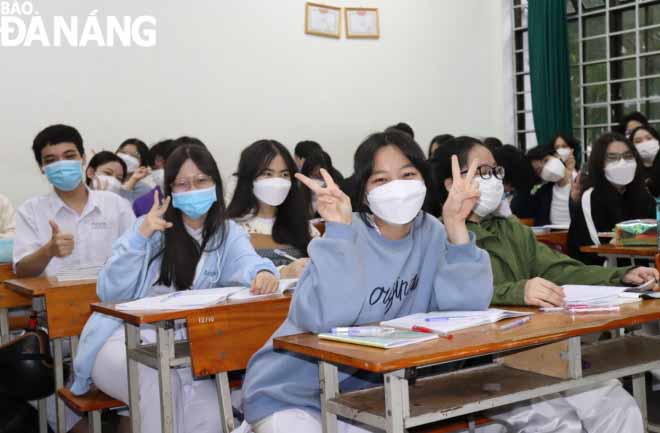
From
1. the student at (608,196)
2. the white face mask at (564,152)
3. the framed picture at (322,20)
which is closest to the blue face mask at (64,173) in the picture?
the student at (608,196)

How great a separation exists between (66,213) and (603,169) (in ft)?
8.80

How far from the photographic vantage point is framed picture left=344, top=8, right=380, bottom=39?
314 inches

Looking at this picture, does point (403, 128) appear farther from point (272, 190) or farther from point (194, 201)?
point (194, 201)

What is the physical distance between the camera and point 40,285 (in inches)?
117

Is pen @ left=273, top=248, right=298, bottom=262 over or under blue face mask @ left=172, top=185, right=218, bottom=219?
under

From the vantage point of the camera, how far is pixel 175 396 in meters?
2.63

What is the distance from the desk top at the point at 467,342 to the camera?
4.86 ft

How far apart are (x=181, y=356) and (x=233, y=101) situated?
16.7ft

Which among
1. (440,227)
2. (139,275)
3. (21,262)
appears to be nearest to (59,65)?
(21,262)

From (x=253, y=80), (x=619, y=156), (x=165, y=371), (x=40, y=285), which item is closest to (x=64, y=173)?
(x=40, y=285)

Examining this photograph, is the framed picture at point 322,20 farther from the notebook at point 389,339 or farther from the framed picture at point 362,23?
the notebook at point 389,339

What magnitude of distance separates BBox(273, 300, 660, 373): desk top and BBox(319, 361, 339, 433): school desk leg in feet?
0.24

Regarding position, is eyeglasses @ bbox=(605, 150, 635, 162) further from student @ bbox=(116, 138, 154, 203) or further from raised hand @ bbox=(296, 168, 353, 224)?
student @ bbox=(116, 138, 154, 203)

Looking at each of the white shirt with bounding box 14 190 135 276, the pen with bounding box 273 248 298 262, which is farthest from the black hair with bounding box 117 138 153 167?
the pen with bounding box 273 248 298 262
